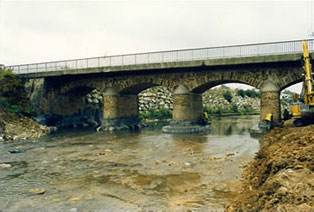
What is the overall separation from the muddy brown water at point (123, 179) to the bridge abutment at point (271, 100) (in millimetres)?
5853

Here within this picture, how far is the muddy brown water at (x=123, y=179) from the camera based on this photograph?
5801 mm

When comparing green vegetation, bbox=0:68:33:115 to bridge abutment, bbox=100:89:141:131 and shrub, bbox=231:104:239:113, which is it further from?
shrub, bbox=231:104:239:113

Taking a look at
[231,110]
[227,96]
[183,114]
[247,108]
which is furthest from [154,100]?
[247,108]

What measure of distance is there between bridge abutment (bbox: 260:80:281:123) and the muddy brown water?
230 inches

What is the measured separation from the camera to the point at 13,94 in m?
22.9

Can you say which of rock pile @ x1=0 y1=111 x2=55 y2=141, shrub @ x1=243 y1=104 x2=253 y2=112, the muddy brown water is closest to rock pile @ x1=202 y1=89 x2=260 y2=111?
shrub @ x1=243 y1=104 x2=253 y2=112

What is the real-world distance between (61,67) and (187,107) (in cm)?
1304

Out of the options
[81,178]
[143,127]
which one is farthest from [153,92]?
[81,178]

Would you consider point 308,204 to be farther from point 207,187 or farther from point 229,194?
point 207,187

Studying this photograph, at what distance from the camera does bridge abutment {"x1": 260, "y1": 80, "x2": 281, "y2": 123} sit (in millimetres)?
16906

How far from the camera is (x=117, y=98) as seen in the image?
2284 cm

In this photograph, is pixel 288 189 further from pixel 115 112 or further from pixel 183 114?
pixel 115 112

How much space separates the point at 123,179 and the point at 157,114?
25.0m

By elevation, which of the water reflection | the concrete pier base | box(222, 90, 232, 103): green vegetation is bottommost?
the water reflection
